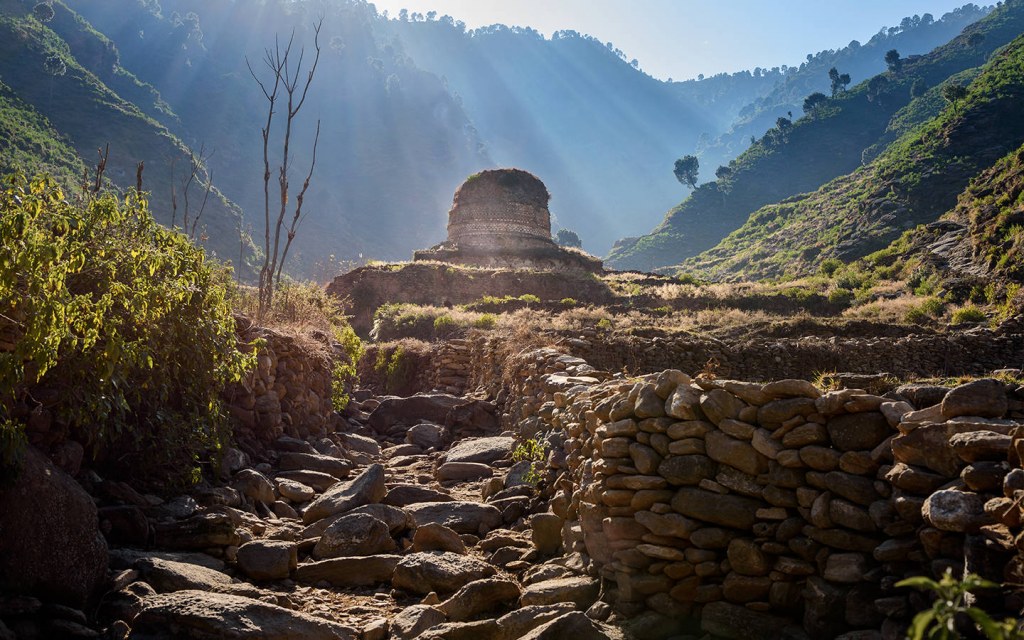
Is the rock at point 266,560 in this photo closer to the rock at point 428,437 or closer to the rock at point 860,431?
the rock at point 860,431

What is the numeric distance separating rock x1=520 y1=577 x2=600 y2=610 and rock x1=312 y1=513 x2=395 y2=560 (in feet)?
4.30

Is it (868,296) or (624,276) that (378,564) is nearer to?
(868,296)

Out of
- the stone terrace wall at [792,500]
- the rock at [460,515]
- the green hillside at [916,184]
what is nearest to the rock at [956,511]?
the stone terrace wall at [792,500]

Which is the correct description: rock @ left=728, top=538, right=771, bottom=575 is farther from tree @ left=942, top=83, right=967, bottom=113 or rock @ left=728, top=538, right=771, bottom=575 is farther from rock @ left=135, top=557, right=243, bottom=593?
tree @ left=942, top=83, right=967, bottom=113

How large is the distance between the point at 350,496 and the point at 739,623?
3257mm

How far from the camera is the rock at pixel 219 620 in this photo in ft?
10.2

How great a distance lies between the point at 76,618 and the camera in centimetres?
321

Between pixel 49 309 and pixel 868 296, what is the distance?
25.6 meters

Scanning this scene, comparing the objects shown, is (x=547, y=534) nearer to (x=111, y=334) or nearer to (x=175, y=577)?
(x=175, y=577)

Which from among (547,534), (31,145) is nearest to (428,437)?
(547,534)

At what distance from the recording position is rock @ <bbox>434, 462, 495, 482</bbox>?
23.1 ft

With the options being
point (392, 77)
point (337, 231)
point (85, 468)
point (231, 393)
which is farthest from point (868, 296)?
point (392, 77)

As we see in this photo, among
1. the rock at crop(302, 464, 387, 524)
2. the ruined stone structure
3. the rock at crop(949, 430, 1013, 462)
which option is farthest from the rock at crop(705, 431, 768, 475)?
the ruined stone structure

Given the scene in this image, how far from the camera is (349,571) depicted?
4492 millimetres
